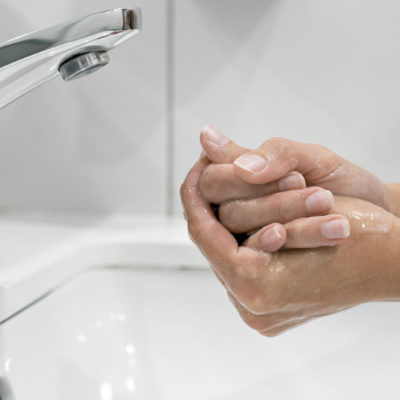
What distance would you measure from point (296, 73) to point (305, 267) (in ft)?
1.14

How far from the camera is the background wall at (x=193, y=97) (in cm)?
65

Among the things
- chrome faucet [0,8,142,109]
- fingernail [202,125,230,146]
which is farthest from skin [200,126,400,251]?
chrome faucet [0,8,142,109]

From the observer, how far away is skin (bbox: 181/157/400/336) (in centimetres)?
39

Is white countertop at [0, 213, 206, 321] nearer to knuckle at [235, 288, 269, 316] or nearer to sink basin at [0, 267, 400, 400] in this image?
sink basin at [0, 267, 400, 400]

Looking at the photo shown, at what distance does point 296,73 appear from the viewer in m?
0.66

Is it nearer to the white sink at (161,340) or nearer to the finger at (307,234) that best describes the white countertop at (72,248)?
the white sink at (161,340)

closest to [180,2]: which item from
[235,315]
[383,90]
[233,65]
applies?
[233,65]

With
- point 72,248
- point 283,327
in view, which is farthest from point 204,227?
point 72,248

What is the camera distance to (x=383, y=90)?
0.66 metres

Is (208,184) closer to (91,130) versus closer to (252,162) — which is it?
(252,162)

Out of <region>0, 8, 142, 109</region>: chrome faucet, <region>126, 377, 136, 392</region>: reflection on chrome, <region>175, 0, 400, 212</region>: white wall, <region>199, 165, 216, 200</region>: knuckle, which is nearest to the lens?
<region>0, 8, 142, 109</region>: chrome faucet

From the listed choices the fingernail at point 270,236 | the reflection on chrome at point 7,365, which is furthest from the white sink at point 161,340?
the fingernail at point 270,236

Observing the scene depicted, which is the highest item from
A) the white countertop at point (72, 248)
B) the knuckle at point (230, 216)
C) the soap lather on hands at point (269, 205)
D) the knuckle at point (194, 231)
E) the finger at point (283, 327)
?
the soap lather on hands at point (269, 205)

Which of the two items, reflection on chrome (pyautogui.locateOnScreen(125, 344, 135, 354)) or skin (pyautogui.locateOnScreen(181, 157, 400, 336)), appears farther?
reflection on chrome (pyautogui.locateOnScreen(125, 344, 135, 354))
